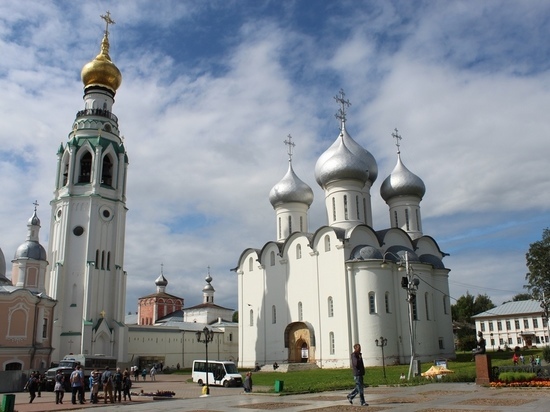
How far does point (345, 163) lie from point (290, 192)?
5898 mm

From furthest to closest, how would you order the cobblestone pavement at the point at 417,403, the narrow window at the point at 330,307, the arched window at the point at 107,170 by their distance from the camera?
the arched window at the point at 107,170
the narrow window at the point at 330,307
the cobblestone pavement at the point at 417,403

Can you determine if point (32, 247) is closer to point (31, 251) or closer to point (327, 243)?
point (31, 251)

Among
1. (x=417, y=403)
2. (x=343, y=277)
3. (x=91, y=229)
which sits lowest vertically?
(x=417, y=403)

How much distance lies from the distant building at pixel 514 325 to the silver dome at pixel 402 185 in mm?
22780

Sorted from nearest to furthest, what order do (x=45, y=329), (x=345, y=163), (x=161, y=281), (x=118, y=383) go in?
(x=118, y=383) < (x=45, y=329) < (x=345, y=163) < (x=161, y=281)

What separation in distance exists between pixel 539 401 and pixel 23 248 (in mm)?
35860

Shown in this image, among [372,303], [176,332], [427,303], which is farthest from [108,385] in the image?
[176,332]

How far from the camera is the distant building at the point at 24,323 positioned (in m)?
32.3

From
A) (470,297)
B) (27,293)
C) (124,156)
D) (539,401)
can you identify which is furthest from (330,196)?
(470,297)

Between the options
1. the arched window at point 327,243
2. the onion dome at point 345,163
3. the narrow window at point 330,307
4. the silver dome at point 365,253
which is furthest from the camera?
the onion dome at point 345,163

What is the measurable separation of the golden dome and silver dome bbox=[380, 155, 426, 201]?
2327 cm

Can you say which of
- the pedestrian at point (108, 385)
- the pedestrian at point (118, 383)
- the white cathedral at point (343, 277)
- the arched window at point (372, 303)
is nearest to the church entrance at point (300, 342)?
the white cathedral at point (343, 277)

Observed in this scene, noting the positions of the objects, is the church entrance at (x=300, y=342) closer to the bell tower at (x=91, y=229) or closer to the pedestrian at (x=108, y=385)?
the bell tower at (x=91, y=229)

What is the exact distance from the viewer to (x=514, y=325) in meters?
56.8
